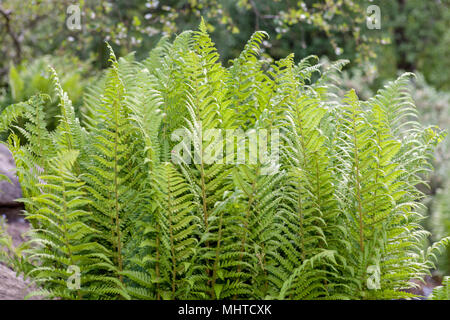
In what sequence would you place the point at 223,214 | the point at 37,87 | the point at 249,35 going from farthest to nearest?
the point at 249,35 → the point at 37,87 → the point at 223,214

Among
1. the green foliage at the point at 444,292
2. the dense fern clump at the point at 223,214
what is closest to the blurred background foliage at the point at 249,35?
the dense fern clump at the point at 223,214

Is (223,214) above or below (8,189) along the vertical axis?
below

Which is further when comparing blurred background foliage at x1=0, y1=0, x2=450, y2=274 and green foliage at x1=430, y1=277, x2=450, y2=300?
blurred background foliage at x1=0, y1=0, x2=450, y2=274

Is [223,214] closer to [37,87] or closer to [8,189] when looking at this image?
[8,189]

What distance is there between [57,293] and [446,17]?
9.30 metres

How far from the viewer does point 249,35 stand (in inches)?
254

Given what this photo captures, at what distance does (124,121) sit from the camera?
142cm

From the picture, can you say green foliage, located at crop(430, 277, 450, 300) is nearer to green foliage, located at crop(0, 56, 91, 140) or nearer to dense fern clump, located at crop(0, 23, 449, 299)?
dense fern clump, located at crop(0, 23, 449, 299)

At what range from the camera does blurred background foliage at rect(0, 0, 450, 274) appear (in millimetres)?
4363

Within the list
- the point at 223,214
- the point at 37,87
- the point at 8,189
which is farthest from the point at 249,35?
the point at 223,214

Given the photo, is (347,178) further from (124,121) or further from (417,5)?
(417,5)

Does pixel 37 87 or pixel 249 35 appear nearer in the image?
pixel 37 87

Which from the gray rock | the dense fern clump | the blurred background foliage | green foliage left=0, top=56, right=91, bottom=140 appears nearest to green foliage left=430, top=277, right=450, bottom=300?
the dense fern clump

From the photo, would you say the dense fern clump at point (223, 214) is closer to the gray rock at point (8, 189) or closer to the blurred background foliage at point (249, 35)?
the gray rock at point (8, 189)
